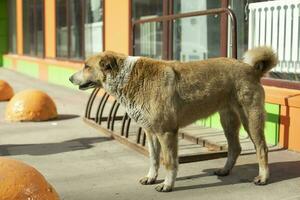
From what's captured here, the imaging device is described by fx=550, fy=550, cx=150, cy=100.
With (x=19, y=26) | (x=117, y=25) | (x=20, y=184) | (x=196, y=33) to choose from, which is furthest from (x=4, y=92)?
(x=19, y=26)

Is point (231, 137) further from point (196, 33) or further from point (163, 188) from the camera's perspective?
point (196, 33)

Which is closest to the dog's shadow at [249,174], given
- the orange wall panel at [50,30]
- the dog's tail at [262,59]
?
the dog's tail at [262,59]

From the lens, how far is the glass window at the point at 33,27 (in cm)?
1964

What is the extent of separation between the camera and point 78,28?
51.1ft

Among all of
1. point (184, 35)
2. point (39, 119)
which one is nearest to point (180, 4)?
point (184, 35)

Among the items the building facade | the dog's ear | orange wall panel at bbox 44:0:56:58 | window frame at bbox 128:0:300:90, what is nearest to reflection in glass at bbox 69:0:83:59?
the building facade

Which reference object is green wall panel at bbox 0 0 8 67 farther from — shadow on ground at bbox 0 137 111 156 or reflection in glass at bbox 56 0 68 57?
shadow on ground at bbox 0 137 111 156

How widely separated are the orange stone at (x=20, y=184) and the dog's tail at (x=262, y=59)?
8.76 ft

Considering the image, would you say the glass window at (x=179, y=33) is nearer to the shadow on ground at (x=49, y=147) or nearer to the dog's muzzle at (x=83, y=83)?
the shadow on ground at (x=49, y=147)

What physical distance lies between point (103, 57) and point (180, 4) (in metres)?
4.96

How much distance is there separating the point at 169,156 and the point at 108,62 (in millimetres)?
1134

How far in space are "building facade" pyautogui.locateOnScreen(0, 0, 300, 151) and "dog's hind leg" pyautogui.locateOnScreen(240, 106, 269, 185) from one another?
4.98ft

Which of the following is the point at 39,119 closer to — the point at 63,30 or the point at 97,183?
the point at 97,183

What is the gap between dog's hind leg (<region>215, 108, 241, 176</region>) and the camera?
20.1 ft
